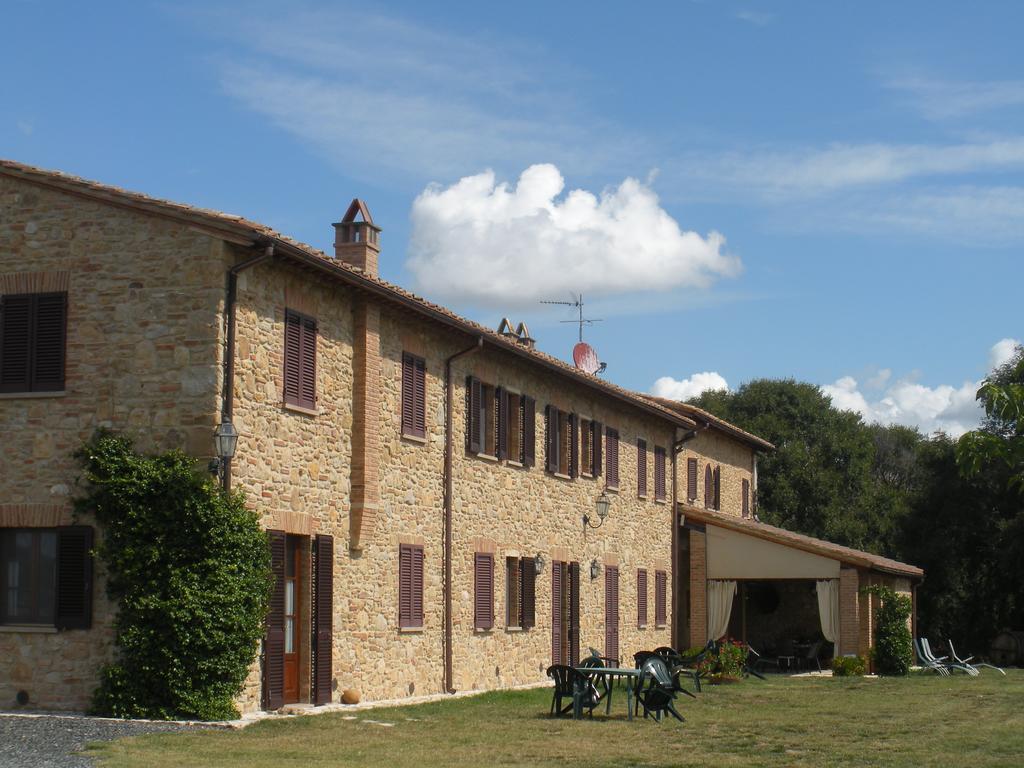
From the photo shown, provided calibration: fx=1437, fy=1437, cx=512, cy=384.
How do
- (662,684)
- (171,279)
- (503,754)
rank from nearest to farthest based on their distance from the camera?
(503,754)
(171,279)
(662,684)

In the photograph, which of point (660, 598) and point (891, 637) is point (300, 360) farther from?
point (891, 637)

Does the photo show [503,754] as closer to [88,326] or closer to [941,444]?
[88,326]

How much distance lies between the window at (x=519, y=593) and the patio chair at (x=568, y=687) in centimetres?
554

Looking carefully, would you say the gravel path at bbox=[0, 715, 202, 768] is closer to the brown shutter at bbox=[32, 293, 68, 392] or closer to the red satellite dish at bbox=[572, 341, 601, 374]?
the brown shutter at bbox=[32, 293, 68, 392]

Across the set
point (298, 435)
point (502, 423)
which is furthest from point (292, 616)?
point (502, 423)

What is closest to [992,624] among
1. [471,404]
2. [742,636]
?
[742,636]

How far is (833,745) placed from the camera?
14430 millimetres

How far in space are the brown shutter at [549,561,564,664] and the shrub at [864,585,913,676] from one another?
26.2ft

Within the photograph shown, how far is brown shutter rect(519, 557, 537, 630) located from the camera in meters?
24.0

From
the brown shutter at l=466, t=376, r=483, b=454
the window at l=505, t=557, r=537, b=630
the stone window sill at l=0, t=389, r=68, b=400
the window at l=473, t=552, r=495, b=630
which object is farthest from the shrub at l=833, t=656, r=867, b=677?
the stone window sill at l=0, t=389, r=68, b=400

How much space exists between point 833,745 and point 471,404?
9.27 meters

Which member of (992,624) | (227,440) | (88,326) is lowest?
(992,624)

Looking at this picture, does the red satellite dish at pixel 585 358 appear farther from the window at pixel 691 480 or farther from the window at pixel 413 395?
the window at pixel 413 395

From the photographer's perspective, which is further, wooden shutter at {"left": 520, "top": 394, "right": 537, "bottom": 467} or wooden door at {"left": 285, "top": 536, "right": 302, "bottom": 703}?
wooden shutter at {"left": 520, "top": 394, "right": 537, "bottom": 467}
